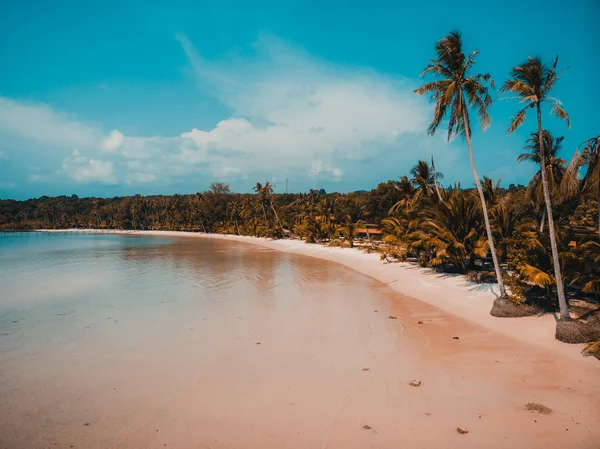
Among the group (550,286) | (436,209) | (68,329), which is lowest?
(68,329)

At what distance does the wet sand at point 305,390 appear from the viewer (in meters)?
5.36

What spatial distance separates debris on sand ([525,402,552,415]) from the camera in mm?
5779

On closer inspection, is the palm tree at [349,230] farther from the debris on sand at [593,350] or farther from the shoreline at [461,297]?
the debris on sand at [593,350]

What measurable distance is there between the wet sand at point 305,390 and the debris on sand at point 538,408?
0.29ft

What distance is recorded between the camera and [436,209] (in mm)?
17188

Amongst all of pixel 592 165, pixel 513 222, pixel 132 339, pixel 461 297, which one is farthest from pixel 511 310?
pixel 132 339

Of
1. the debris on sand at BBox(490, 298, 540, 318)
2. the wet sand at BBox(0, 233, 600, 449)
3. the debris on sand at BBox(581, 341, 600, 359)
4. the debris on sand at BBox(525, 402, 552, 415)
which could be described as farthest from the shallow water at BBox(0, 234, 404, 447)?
the debris on sand at BBox(581, 341, 600, 359)

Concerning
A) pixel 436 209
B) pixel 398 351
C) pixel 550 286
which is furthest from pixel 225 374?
pixel 436 209

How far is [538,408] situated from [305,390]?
408cm

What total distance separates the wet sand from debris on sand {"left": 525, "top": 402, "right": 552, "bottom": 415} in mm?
89

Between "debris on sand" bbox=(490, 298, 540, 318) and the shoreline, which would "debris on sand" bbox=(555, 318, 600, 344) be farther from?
"debris on sand" bbox=(490, 298, 540, 318)

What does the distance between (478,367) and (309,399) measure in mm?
4045

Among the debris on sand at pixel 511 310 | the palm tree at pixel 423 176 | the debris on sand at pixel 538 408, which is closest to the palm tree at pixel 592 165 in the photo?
the debris on sand at pixel 511 310

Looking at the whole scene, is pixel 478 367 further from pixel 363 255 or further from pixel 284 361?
pixel 363 255
